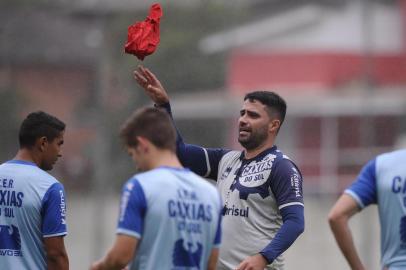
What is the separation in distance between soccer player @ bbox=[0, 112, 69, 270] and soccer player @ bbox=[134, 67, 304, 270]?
965 millimetres

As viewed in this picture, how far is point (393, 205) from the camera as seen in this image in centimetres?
614

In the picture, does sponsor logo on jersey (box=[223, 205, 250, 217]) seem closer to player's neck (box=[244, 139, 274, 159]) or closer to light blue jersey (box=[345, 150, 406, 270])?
player's neck (box=[244, 139, 274, 159])

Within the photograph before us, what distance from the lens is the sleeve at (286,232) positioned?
7051mm

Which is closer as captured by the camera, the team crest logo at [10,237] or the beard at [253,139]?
the team crest logo at [10,237]

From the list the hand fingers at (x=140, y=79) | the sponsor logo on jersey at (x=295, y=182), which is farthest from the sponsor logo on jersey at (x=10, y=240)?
the sponsor logo on jersey at (x=295, y=182)

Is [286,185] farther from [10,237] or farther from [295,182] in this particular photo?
[10,237]

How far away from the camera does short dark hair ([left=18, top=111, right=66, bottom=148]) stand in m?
7.16

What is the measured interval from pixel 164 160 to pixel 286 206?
5.16ft

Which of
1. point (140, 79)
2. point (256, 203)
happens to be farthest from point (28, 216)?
point (256, 203)

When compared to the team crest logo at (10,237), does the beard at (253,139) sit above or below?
above

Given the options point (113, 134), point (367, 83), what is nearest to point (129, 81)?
point (113, 134)

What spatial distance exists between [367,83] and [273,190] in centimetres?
683

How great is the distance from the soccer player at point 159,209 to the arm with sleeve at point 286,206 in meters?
1.19

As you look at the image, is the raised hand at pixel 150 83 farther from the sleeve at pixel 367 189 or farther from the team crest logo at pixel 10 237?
the sleeve at pixel 367 189
